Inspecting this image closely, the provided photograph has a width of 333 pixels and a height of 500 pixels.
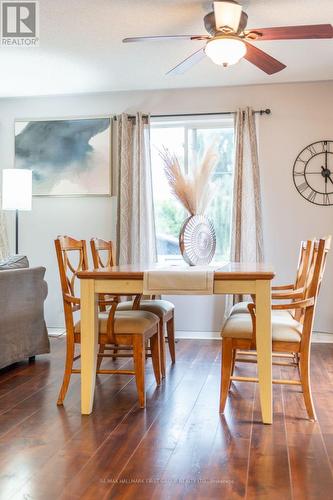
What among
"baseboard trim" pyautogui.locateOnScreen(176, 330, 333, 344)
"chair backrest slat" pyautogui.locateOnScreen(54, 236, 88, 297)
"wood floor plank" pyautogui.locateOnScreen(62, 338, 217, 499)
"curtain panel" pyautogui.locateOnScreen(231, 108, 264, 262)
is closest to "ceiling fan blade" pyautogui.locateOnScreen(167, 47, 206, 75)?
"chair backrest slat" pyautogui.locateOnScreen(54, 236, 88, 297)

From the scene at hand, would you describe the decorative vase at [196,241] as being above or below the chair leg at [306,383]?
above

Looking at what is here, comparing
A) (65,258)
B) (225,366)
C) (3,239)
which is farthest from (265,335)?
(3,239)

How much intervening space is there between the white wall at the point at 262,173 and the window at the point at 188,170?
0.19 meters

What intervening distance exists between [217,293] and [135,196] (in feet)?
8.86

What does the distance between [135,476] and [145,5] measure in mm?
2813

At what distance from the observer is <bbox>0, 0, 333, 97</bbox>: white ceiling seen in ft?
11.2

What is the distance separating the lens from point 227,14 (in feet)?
9.83

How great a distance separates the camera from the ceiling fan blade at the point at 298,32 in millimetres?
2838

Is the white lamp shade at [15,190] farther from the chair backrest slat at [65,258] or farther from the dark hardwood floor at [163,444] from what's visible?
the dark hardwood floor at [163,444]

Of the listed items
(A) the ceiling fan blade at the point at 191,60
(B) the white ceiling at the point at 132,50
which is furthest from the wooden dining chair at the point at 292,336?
(B) the white ceiling at the point at 132,50

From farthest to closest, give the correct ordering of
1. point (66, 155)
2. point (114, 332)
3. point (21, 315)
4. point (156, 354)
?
point (66, 155) → point (21, 315) → point (156, 354) → point (114, 332)

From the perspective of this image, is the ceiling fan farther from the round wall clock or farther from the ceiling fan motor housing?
the round wall clock

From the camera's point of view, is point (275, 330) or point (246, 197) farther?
point (246, 197)

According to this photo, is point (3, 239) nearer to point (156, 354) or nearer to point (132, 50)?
point (132, 50)
